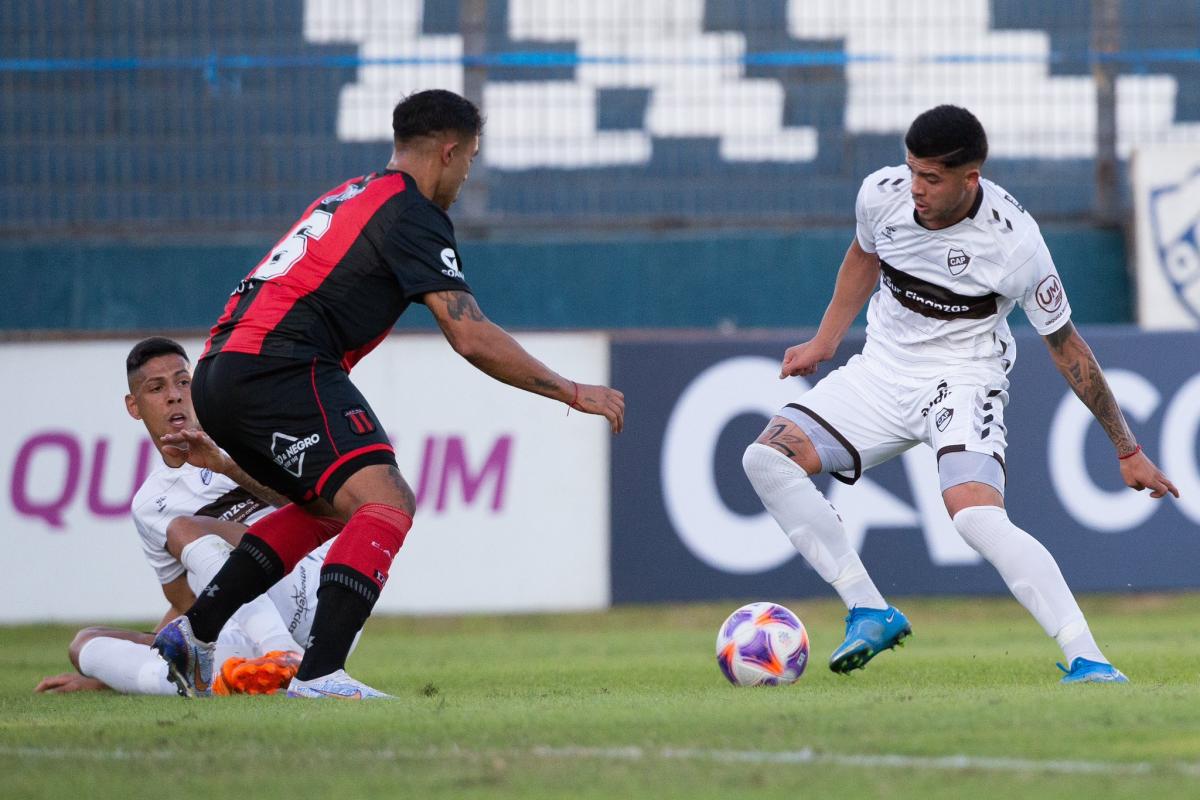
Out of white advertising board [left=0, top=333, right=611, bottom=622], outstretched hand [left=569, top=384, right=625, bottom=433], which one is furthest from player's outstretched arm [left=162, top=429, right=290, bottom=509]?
white advertising board [left=0, top=333, right=611, bottom=622]

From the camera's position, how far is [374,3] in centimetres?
1215

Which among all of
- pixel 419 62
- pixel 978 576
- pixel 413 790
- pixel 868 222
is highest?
pixel 419 62

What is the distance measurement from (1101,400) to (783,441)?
107 cm

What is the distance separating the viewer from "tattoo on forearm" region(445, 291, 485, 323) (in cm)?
523

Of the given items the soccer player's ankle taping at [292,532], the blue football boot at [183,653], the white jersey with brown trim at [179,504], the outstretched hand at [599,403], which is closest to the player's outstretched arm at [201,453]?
the soccer player's ankle taping at [292,532]

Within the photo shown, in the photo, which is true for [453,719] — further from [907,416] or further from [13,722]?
[907,416]

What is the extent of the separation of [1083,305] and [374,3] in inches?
210

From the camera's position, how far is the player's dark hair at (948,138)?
5.69 metres

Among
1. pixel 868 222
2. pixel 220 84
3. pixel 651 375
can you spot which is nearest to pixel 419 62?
pixel 220 84

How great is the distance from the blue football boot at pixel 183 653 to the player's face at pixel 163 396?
1401 millimetres

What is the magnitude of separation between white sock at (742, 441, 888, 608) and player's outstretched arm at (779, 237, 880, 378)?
41 cm

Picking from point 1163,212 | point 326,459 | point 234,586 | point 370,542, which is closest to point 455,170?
point 326,459

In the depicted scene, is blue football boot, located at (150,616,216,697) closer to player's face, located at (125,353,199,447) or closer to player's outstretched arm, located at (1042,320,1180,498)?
player's face, located at (125,353,199,447)

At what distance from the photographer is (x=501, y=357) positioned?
17.3ft
